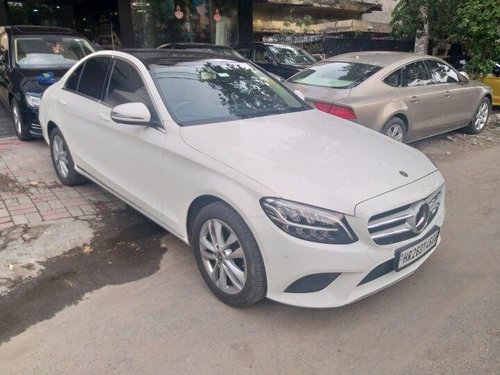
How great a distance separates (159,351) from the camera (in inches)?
105

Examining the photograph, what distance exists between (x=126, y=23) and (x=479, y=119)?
10062 mm

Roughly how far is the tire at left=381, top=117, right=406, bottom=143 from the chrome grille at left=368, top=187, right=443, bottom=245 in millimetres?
3425

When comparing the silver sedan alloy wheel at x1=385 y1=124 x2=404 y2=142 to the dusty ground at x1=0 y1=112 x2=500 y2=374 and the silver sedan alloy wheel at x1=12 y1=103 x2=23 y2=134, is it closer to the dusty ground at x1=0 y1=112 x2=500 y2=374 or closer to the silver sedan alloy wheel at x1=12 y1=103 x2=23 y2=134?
the dusty ground at x1=0 y1=112 x2=500 y2=374

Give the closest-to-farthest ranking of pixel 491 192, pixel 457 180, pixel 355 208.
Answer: pixel 355 208 < pixel 491 192 < pixel 457 180

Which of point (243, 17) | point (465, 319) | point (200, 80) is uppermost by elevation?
point (243, 17)

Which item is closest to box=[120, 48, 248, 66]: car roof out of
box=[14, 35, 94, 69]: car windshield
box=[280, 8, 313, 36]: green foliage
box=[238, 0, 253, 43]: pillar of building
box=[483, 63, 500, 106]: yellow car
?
box=[14, 35, 94, 69]: car windshield

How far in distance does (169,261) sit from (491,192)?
13.3 feet

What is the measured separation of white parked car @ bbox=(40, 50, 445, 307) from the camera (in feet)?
8.58

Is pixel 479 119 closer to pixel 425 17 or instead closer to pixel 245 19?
pixel 425 17

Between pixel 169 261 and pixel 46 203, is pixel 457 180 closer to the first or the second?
pixel 169 261

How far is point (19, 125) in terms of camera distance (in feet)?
22.7

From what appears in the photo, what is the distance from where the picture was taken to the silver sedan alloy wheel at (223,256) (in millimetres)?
2890

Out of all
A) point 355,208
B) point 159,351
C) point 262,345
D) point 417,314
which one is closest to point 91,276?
point 159,351

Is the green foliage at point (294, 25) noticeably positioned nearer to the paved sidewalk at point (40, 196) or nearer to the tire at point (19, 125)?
the tire at point (19, 125)
